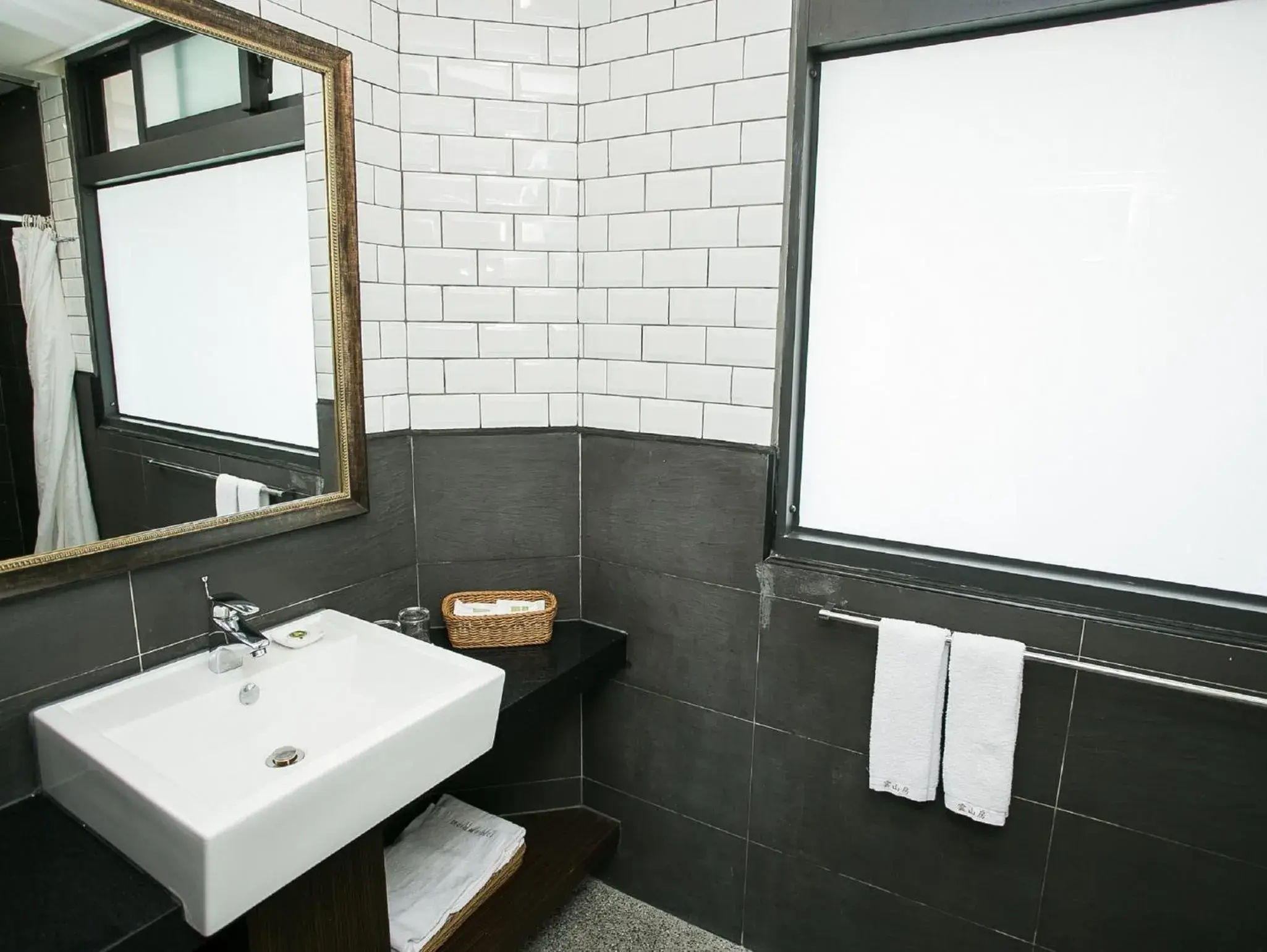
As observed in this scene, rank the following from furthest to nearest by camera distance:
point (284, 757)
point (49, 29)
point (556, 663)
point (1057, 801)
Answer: point (556, 663) < point (1057, 801) < point (284, 757) < point (49, 29)

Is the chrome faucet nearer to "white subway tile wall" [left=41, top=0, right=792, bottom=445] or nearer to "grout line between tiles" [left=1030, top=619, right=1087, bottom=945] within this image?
"white subway tile wall" [left=41, top=0, right=792, bottom=445]

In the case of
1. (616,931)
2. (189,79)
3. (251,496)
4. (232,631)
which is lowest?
(616,931)

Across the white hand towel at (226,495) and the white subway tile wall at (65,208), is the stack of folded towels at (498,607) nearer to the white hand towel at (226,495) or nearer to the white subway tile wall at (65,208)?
the white hand towel at (226,495)

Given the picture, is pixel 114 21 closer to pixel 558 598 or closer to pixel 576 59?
pixel 576 59

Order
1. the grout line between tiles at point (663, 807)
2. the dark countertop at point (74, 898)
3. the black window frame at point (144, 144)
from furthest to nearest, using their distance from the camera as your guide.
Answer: the grout line between tiles at point (663, 807)
the black window frame at point (144, 144)
the dark countertop at point (74, 898)

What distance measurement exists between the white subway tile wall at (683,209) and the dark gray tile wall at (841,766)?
14cm

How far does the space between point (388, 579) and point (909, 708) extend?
125 cm

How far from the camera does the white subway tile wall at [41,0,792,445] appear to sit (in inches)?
Answer: 64.7

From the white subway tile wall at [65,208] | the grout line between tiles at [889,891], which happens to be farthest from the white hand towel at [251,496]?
the grout line between tiles at [889,891]

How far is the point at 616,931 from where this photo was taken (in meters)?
2.02

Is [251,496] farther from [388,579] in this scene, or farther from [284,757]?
[284,757]

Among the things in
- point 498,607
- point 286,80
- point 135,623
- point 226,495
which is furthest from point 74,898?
point 286,80

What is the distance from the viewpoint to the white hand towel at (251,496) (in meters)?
1.55

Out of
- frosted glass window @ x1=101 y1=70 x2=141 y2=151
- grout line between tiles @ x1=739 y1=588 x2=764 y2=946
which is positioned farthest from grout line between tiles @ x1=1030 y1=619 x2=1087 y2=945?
frosted glass window @ x1=101 y1=70 x2=141 y2=151
